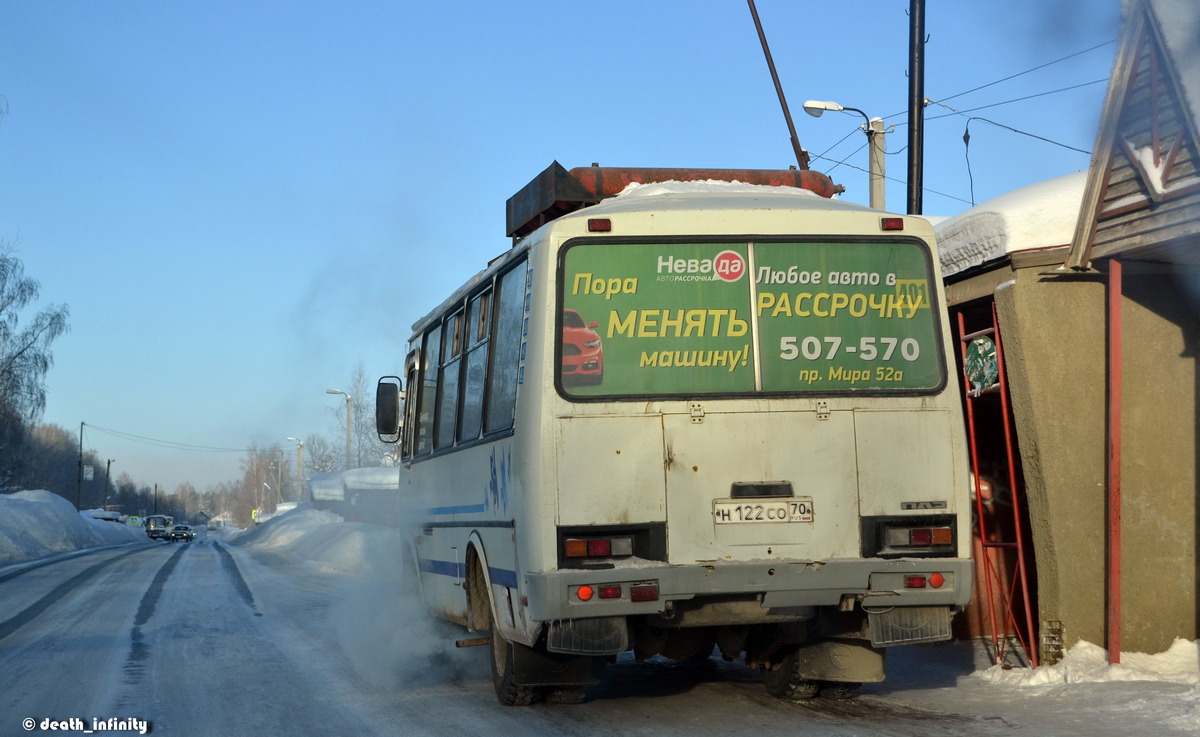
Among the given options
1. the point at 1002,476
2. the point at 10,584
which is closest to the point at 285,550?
the point at 10,584

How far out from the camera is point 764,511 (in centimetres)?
630

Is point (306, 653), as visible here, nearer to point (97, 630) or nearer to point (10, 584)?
point (97, 630)

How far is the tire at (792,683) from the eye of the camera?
7367 millimetres

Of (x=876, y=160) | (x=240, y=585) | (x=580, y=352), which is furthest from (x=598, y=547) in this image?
(x=240, y=585)

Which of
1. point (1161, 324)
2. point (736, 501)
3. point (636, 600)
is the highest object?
point (1161, 324)

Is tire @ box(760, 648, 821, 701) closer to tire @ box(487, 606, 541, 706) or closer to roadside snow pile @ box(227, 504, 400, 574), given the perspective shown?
tire @ box(487, 606, 541, 706)

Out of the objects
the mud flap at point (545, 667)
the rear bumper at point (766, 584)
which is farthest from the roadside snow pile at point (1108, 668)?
the mud flap at point (545, 667)

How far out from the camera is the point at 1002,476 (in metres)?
10.4

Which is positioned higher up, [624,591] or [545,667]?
[624,591]

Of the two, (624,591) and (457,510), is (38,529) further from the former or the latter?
(624,591)

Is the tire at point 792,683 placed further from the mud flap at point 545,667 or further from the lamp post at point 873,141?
the lamp post at point 873,141

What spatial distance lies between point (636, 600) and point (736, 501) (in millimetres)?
761

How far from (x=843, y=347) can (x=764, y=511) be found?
1059mm

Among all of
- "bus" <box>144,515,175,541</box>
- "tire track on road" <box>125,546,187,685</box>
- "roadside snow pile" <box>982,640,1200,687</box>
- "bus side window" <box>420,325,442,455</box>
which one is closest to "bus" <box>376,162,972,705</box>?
"roadside snow pile" <box>982,640,1200,687</box>
